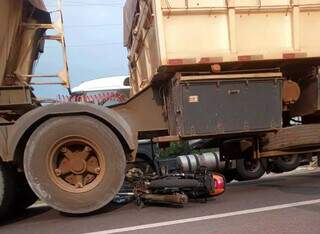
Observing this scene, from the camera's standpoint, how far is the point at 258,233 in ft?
17.5

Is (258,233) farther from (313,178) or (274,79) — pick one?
(313,178)

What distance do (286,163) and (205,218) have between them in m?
4.17

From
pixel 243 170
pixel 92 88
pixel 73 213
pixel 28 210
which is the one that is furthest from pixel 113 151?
pixel 92 88

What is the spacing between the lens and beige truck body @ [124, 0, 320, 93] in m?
7.07

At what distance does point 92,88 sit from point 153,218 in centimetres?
629

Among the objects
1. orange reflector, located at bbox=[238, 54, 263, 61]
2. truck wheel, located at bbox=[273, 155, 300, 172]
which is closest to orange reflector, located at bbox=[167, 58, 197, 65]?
orange reflector, located at bbox=[238, 54, 263, 61]

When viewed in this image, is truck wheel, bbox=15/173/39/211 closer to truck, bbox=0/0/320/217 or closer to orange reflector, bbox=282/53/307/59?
truck, bbox=0/0/320/217

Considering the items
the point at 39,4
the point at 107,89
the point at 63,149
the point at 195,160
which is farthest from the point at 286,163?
the point at 39,4

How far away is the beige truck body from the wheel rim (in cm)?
136

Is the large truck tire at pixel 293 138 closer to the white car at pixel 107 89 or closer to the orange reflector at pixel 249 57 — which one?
the orange reflector at pixel 249 57

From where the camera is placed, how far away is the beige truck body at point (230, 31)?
23.2 feet

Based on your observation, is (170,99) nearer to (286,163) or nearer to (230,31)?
(230,31)

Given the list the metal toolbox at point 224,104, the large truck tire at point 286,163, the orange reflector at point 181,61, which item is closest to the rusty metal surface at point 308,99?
the metal toolbox at point 224,104

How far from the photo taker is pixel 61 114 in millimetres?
6652
